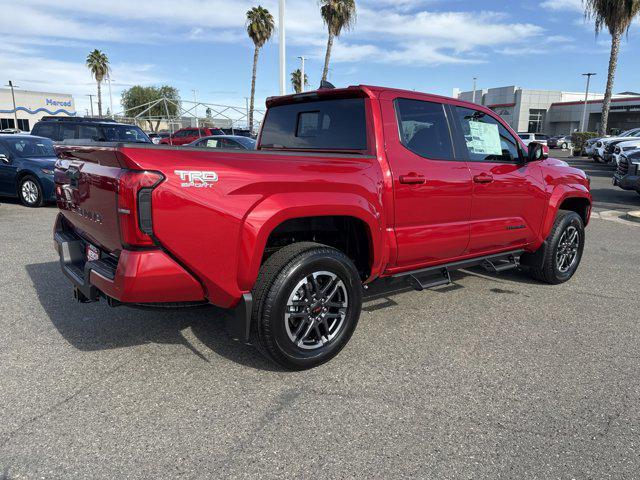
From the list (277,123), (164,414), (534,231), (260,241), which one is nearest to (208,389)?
(164,414)

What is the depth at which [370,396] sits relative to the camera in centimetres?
298

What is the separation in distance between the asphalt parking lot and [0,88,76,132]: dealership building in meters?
58.5

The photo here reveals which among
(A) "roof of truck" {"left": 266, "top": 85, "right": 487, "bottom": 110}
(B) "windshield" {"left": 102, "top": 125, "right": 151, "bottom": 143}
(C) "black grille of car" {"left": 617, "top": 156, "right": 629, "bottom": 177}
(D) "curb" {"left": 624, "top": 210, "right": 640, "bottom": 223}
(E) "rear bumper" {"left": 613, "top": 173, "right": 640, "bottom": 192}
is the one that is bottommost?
(D) "curb" {"left": 624, "top": 210, "right": 640, "bottom": 223}

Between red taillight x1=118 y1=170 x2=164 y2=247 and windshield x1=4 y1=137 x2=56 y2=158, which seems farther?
windshield x1=4 y1=137 x2=56 y2=158

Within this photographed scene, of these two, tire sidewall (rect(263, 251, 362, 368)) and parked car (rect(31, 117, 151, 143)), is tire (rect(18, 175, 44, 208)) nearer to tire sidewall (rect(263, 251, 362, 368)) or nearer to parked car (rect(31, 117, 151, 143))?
parked car (rect(31, 117, 151, 143))

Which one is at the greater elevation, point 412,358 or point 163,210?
point 163,210

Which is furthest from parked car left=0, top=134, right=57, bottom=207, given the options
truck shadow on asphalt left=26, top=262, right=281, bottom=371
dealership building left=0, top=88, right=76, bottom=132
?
dealership building left=0, top=88, right=76, bottom=132

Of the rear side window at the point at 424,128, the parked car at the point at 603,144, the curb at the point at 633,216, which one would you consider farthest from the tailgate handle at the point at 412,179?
the parked car at the point at 603,144

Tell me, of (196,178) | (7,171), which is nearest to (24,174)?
(7,171)

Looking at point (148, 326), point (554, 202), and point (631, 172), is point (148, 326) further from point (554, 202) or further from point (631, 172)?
point (631, 172)

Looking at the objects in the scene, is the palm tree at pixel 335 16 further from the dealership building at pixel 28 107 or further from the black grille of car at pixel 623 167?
the dealership building at pixel 28 107

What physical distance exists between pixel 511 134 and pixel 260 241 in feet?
10.3

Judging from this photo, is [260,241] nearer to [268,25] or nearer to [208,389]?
[208,389]

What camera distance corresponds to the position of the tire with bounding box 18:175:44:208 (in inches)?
403
